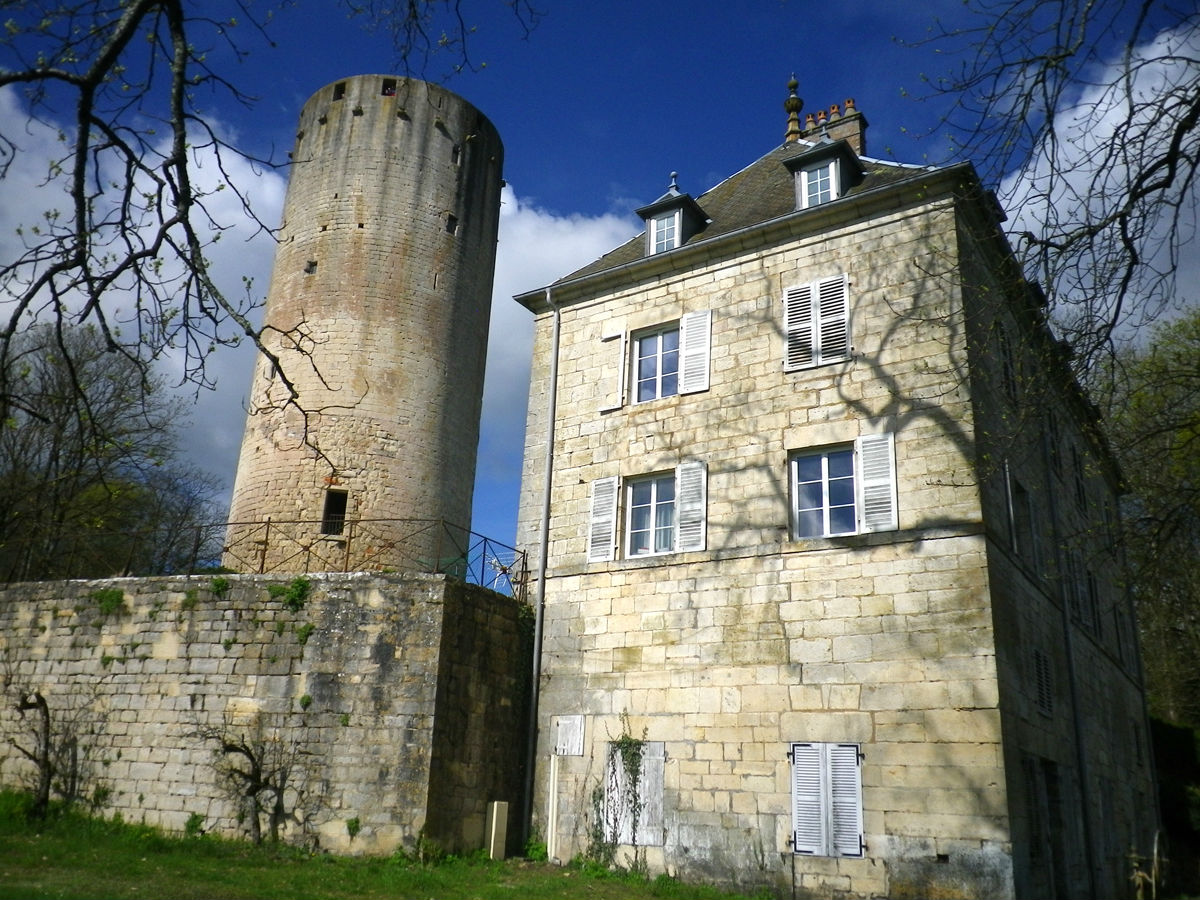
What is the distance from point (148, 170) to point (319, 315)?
1286 cm

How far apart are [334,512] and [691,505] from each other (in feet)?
23.3

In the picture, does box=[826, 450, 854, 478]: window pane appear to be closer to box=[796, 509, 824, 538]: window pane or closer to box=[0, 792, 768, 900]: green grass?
box=[796, 509, 824, 538]: window pane

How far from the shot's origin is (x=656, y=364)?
12.7m

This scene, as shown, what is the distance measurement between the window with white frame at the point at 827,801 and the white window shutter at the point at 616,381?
515 cm

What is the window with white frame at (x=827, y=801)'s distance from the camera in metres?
9.18

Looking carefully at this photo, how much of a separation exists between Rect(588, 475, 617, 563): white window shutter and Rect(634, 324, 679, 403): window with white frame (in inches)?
51.3

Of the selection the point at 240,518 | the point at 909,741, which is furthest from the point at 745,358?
the point at 240,518

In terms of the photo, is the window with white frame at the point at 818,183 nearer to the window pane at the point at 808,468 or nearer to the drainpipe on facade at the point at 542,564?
the window pane at the point at 808,468

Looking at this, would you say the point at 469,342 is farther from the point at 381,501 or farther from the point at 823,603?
the point at 823,603

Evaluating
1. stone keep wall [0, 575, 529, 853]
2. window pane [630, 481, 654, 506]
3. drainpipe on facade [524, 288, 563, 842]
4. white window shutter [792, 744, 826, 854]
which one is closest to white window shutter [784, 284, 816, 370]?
window pane [630, 481, 654, 506]

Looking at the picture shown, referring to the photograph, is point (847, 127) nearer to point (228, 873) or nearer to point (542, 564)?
point (542, 564)

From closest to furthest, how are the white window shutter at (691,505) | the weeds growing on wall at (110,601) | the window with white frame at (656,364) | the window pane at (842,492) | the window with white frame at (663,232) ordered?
the window pane at (842,492) → the white window shutter at (691,505) → the weeds growing on wall at (110,601) → the window with white frame at (656,364) → the window with white frame at (663,232)

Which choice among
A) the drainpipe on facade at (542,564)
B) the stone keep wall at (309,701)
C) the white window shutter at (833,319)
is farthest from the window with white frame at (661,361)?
the stone keep wall at (309,701)

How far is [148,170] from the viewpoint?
13.3ft
